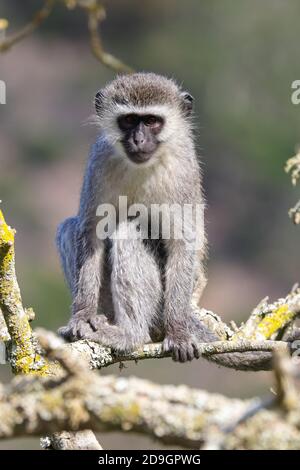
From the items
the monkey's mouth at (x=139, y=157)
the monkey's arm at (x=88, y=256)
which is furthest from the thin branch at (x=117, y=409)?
the monkey's mouth at (x=139, y=157)

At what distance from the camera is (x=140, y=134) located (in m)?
7.18

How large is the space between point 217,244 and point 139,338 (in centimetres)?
1710

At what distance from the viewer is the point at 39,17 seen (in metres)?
5.38

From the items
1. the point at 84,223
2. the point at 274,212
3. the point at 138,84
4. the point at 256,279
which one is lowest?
the point at 84,223

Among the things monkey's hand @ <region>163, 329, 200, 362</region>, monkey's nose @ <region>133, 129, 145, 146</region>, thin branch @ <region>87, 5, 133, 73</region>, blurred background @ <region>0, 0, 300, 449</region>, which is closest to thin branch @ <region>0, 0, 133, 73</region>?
thin branch @ <region>87, 5, 133, 73</region>

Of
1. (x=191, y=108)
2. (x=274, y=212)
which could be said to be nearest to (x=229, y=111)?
(x=274, y=212)

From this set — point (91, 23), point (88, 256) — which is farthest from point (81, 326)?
point (91, 23)

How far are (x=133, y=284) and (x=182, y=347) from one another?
0.61 meters

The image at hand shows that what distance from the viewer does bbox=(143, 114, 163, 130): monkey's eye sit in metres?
7.37

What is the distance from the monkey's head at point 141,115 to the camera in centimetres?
720

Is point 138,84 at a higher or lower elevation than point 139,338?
higher

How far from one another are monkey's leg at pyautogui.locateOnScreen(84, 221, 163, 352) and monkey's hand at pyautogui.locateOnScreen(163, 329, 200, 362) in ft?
0.63

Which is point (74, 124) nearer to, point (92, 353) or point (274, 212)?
point (274, 212)

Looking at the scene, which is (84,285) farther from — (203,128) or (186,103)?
(203,128)
